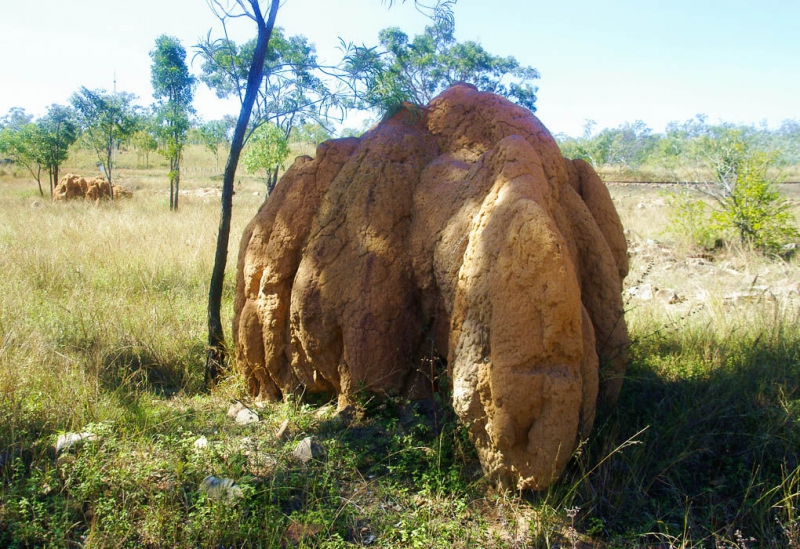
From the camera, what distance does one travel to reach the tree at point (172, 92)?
15.0m

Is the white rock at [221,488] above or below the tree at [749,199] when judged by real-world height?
below

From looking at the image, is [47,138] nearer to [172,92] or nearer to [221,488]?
[172,92]

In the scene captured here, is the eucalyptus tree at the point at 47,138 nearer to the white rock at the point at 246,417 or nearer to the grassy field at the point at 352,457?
the grassy field at the point at 352,457

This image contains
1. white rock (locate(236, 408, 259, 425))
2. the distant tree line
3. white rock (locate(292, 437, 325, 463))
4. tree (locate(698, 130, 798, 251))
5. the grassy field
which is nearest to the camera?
the grassy field

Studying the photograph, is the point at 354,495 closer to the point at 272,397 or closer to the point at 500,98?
the point at 272,397

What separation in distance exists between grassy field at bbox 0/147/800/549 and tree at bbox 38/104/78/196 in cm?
1907

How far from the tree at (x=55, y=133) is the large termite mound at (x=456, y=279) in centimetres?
2096

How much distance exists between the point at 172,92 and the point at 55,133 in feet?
27.4

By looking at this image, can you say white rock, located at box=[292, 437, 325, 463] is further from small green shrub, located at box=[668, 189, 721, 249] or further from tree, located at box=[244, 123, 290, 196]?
tree, located at box=[244, 123, 290, 196]

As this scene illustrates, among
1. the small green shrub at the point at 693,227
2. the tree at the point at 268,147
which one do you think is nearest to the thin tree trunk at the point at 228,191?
the small green shrub at the point at 693,227

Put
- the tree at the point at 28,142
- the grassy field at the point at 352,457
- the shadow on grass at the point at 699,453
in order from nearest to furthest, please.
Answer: the grassy field at the point at 352,457, the shadow on grass at the point at 699,453, the tree at the point at 28,142

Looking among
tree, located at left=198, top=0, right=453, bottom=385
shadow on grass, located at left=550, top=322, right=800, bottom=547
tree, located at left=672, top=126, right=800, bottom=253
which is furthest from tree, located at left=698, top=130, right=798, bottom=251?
tree, located at left=198, top=0, right=453, bottom=385

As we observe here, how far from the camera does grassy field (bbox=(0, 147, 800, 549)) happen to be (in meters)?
2.60

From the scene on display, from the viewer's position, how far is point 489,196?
9.98ft
